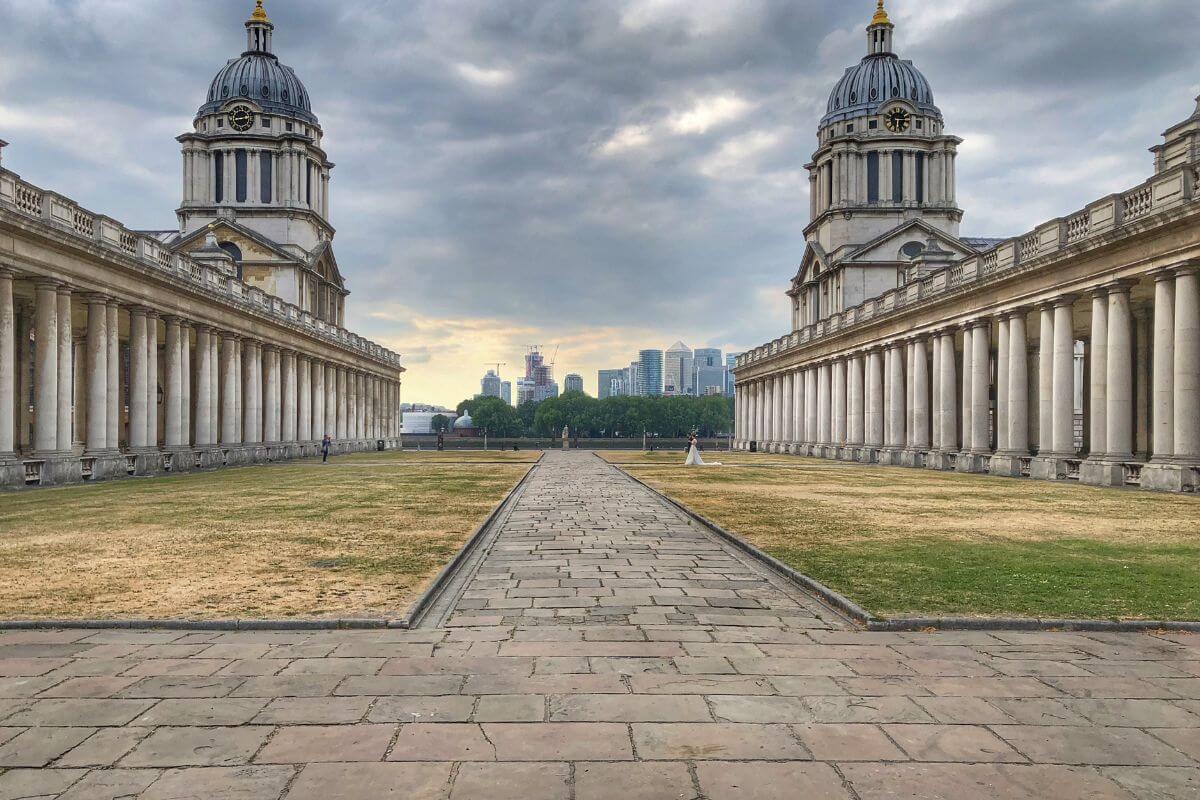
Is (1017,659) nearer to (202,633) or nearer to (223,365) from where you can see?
(202,633)

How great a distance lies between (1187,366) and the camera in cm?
2786

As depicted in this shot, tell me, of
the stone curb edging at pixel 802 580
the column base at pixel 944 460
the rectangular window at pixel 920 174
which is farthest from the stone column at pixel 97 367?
the rectangular window at pixel 920 174

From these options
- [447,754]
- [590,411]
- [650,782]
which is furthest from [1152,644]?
[590,411]

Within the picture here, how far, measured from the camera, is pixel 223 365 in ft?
164

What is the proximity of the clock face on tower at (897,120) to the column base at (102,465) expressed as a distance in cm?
7484

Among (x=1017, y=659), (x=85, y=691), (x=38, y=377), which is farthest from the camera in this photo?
(x=38, y=377)

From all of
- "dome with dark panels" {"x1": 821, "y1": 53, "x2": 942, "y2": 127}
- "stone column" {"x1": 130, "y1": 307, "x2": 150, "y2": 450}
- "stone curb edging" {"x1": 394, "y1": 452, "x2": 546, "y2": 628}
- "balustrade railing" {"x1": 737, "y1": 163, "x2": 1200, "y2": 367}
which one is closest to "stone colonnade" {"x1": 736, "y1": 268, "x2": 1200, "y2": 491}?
"balustrade railing" {"x1": 737, "y1": 163, "x2": 1200, "y2": 367}

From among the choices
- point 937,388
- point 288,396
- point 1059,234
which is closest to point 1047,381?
point 1059,234

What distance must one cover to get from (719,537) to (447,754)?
1122 centimetres

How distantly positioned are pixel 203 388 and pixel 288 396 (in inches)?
557

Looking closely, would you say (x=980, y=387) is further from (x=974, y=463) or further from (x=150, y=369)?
(x=150, y=369)

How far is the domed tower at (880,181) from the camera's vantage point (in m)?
78.7

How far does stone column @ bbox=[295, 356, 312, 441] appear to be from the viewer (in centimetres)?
6347

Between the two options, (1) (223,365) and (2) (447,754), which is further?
(1) (223,365)
